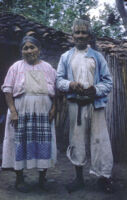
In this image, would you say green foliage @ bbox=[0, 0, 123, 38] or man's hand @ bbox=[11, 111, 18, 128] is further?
green foliage @ bbox=[0, 0, 123, 38]

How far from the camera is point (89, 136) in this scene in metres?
3.90

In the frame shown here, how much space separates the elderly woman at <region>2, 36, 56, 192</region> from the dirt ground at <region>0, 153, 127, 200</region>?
13.7 inches

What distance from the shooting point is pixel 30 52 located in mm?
3729

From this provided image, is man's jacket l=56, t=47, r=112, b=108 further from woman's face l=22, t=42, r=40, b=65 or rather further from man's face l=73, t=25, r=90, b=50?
woman's face l=22, t=42, r=40, b=65

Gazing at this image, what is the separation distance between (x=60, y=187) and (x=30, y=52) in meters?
1.80

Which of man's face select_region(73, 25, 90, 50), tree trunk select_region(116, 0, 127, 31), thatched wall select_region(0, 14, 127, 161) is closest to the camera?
man's face select_region(73, 25, 90, 50)

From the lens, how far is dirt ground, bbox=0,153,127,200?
12.2 feet

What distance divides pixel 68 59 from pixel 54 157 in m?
1.22

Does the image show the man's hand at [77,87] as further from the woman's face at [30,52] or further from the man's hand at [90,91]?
the woman's face at [30,52]

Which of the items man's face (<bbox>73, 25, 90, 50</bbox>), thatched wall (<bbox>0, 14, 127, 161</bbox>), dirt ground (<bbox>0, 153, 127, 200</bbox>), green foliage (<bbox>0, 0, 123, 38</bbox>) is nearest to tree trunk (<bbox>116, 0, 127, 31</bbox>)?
thatched wall (<bbox>0, 14, 127, 161</bbox>)

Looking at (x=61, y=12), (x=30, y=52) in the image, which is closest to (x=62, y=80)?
(x=30, y=52)

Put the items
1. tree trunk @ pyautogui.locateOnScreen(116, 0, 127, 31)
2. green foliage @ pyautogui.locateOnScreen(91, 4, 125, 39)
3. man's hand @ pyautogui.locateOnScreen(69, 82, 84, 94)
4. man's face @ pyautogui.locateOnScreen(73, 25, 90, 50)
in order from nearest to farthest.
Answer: man's hand @ pyautogui.locateOnScreen(69, 82, 84, 94) < man's face @ pyautogui.locateOnScreen(73, 25, 90, 50) < tree trunk @ pyautogui.locateOnScreen(116, 0, 127, 31) < green foliage @ pyautogui.locateOnScreen(91, 4, 125, 39)

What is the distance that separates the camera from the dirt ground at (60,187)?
12.2 ft

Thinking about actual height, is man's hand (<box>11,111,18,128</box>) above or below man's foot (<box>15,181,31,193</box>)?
above
